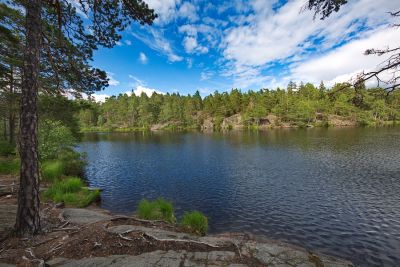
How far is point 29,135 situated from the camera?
8953mm

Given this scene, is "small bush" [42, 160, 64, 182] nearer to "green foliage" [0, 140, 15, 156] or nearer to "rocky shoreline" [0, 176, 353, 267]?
"green foliage" [0, 140, 15, 156]

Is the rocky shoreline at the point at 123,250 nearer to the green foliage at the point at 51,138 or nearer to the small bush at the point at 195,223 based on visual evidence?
the small bush at the point at 195,223

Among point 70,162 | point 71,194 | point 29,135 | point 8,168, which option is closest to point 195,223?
point 29,135

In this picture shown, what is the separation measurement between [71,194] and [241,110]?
129788 millimetres

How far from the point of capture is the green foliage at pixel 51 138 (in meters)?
27.5

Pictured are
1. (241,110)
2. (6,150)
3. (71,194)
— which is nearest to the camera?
(71,194)

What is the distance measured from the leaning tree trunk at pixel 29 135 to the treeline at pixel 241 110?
10534 cm

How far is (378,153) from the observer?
137 feet

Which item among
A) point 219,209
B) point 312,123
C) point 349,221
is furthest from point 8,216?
point 312,123

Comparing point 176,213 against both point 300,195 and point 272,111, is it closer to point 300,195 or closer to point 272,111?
point 300,195

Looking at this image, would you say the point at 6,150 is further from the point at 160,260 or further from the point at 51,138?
the point at 160,260

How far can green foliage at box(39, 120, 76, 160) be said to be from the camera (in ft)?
90.3

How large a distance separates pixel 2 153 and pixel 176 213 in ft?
88.3

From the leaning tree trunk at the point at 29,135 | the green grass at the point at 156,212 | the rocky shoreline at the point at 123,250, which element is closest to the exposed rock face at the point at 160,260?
the rocky shoreline at the point at 123,250
